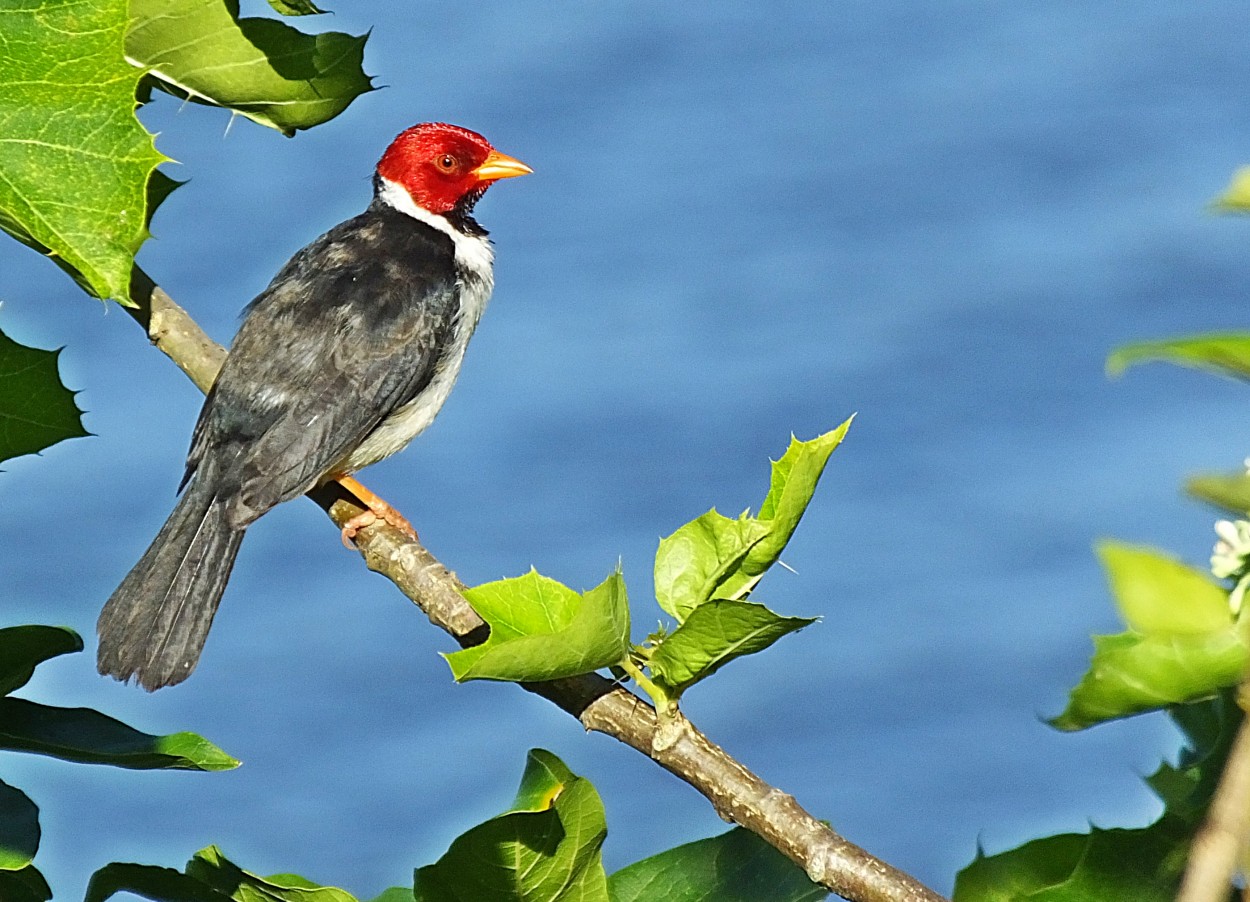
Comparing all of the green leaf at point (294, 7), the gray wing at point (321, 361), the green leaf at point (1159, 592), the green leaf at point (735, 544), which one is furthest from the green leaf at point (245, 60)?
the gray wing at point (321, 361)

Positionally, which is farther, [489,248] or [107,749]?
[489,248]

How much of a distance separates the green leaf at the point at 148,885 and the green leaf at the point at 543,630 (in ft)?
1.29

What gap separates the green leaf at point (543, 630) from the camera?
1358 millimetres

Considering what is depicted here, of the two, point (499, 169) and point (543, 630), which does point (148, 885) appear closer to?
point (543, 630)

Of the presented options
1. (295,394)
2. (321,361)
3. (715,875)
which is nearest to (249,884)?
(715,875)

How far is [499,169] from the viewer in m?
6.05

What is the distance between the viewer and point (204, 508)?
4461 millimetres

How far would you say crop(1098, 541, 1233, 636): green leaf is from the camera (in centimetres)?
73

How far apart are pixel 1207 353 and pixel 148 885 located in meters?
1.23

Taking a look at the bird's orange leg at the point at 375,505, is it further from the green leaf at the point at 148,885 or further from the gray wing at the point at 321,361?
the green leaf at the point at 148,885

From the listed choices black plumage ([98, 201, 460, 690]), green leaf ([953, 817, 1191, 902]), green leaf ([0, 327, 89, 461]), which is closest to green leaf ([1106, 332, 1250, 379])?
green leaf ([953, 817, 1191, 902])

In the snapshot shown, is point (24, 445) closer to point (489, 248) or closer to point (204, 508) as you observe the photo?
point (204, 508)

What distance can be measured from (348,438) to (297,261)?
0.75 m

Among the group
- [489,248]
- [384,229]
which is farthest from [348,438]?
[489,248]
